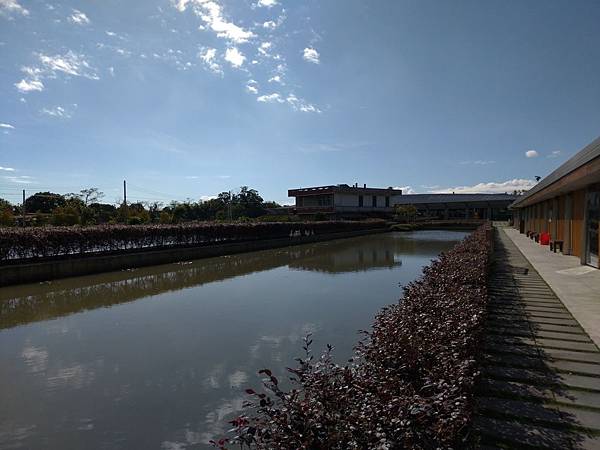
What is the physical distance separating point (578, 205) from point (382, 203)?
147ft

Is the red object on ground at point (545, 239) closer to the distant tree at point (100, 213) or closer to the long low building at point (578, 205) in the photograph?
the long low building at point (578, 205)

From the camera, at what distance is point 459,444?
1945 millimetres

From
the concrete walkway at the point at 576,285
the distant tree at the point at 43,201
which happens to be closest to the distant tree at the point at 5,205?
the distant tree at the point at 43,201

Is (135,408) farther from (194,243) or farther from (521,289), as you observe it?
(194,243)

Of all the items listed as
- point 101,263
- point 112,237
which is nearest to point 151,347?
point 101,263

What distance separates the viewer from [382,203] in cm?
5909

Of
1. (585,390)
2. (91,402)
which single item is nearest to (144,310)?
(91,402)

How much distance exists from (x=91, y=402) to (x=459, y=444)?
3.89 metres

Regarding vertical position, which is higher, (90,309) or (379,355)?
(379,355)

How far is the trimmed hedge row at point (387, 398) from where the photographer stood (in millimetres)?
1722

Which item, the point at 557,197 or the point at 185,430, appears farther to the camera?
the point at 557,197

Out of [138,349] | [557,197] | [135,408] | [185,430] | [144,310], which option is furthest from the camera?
[557,197]

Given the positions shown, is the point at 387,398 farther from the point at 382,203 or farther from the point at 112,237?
the point at 382,203

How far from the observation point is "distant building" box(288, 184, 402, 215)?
51469 mm
